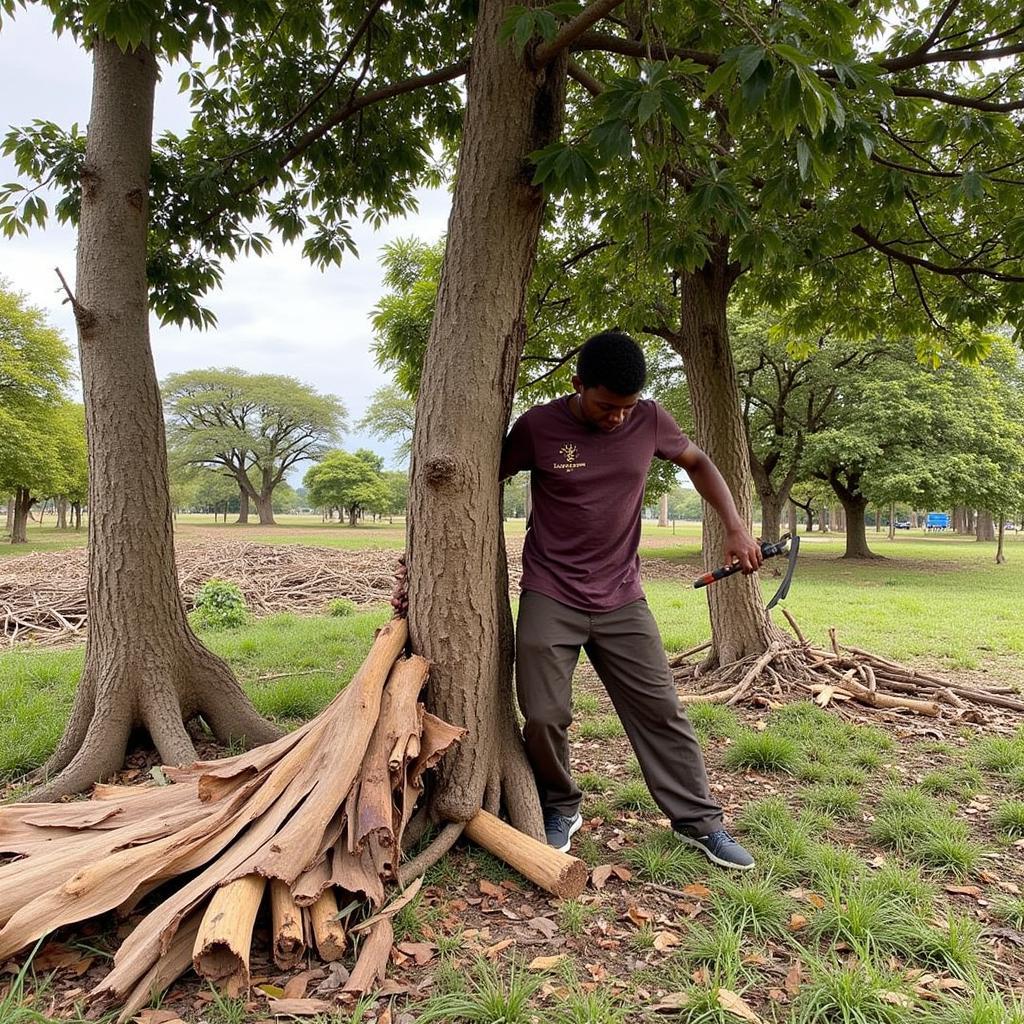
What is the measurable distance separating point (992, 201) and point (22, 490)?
108ft

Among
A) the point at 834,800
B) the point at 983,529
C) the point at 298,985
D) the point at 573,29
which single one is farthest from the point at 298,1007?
the point at 983,529

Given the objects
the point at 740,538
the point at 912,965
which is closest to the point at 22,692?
the point at 740,538

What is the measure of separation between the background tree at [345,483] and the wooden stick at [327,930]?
48.6 metres

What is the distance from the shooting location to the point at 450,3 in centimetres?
460

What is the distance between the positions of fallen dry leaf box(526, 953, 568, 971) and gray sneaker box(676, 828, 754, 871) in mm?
890

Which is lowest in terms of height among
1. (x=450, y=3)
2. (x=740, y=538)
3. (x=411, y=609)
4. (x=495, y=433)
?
(x=411, y=609)

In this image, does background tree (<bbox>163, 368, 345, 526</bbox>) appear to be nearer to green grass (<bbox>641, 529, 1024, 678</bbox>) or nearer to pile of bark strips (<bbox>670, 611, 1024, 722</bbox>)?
green grass (<bbox>641, 529, 1024, 678</bbox>)

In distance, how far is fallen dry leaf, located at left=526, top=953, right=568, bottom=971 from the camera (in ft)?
6.91

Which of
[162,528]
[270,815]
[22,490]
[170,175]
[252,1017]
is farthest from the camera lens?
[22,490]

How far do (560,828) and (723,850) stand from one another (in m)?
0.69

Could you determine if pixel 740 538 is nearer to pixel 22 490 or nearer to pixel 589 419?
pixel 589 419

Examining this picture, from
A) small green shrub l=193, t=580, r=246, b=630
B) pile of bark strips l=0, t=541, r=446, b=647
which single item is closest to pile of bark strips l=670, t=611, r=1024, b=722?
small green shrub l=193, t=580, r=246, b=630

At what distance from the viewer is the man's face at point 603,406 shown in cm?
271

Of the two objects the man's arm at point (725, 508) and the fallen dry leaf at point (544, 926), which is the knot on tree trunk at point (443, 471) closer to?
the man's arm at point (725, 508)
